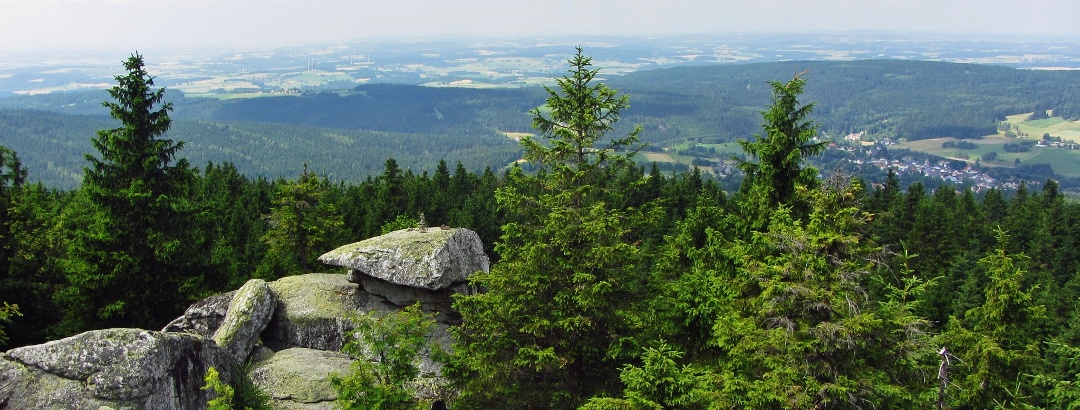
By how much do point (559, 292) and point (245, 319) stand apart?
11.3m

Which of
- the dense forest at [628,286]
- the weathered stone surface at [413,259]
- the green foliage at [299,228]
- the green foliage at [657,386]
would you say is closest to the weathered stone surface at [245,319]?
the weathered stone surface at [413,259]

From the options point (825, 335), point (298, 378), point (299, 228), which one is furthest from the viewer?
point (299, 228)

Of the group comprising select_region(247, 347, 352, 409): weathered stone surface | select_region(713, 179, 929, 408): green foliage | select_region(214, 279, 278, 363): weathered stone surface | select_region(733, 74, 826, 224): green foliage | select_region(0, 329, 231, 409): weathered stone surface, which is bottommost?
select_region(247, 347, 352, 409): weathered stone surface

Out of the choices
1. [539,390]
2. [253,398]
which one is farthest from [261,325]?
[539,390]

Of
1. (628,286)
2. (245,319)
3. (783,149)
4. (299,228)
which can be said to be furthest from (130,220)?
(783,149)

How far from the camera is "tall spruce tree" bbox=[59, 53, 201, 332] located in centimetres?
2223

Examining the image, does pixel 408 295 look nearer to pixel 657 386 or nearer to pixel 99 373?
pixel 99 373

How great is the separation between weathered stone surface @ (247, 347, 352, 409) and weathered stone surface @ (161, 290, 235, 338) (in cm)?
366

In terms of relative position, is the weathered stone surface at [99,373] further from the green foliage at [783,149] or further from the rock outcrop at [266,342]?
the green foliage at [783,149]

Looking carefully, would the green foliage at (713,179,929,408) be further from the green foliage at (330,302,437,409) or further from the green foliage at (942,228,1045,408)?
the green foliage at (942,228,1045,408)

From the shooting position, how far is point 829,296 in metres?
11.4

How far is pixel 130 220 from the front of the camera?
22766 millimetres

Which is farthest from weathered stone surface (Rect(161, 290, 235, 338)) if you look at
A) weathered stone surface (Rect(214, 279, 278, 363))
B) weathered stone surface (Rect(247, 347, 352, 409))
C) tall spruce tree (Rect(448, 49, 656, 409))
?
tall spruce tree (Rect(448, 49, 656, 409))

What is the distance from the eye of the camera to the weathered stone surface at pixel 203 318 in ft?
71.4
